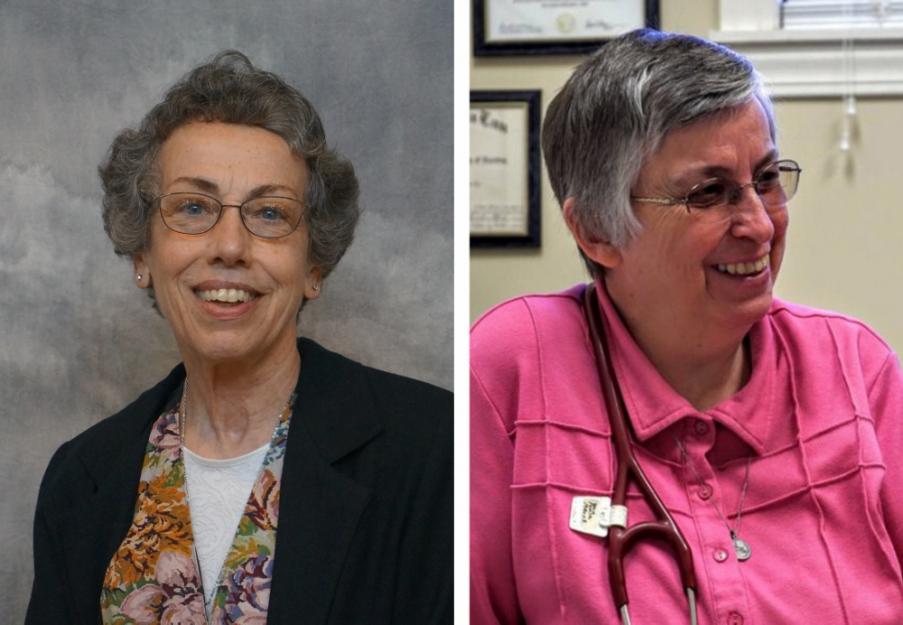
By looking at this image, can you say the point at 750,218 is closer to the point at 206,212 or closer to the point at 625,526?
the point at 625,526

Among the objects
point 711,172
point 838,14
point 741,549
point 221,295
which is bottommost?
point 741,549

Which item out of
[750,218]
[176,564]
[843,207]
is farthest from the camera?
[843,207]

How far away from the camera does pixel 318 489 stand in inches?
33.6

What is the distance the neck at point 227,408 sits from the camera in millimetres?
855

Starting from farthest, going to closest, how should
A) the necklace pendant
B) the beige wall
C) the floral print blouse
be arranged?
the beige wall, the necklace pendant, the floral print blouse

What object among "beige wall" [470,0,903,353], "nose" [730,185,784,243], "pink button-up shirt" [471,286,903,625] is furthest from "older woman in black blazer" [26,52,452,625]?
"beige wall" [470,0,903,353]

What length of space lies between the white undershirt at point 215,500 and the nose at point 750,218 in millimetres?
452

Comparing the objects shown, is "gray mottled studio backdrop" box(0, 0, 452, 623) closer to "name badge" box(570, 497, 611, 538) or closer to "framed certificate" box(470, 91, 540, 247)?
"name badge" box(570, 497, 611, 538)

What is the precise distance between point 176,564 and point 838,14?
95 centimetres

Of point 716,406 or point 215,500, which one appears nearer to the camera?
point 215,500

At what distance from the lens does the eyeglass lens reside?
933 millimetres

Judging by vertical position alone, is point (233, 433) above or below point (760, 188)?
below

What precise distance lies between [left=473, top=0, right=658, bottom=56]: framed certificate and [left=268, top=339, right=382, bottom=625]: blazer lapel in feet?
1.88

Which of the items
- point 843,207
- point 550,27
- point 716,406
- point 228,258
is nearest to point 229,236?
point 228,258
